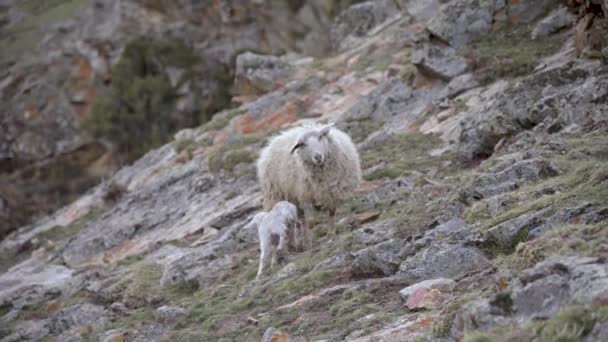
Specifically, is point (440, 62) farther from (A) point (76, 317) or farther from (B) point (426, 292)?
(B) point (426, 292)

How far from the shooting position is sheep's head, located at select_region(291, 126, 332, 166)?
12336 millimetres

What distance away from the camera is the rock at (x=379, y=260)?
880 centimetres

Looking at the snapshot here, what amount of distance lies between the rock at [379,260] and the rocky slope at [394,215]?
0.02 metres

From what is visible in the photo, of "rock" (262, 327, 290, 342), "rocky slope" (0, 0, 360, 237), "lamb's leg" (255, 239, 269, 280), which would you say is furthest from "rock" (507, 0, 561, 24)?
"rocky slope" (0, 0, 360, 237)

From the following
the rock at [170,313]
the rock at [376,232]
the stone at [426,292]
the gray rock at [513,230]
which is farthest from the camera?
the rock at [170,313]

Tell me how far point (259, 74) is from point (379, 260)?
17.7 meters

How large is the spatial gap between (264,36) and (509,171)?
35.1m

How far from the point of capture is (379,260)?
8938 mm

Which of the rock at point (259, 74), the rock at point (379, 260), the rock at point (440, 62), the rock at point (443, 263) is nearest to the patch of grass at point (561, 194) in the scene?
the rock at point (443, 263)

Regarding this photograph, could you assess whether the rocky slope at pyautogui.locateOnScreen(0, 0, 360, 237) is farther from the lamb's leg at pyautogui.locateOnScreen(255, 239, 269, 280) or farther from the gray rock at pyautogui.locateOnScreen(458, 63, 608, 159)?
the lamb's leg at pyautogui.locateOnScreen(255, 239, 269, 280)

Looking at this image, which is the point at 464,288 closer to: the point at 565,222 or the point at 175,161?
the point at 565,222

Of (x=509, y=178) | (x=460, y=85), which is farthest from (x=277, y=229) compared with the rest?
(x=460, y=85)

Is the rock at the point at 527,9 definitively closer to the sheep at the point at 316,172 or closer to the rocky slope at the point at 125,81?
the sheep at the point at 316,172

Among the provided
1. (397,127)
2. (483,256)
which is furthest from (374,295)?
(397,127)
